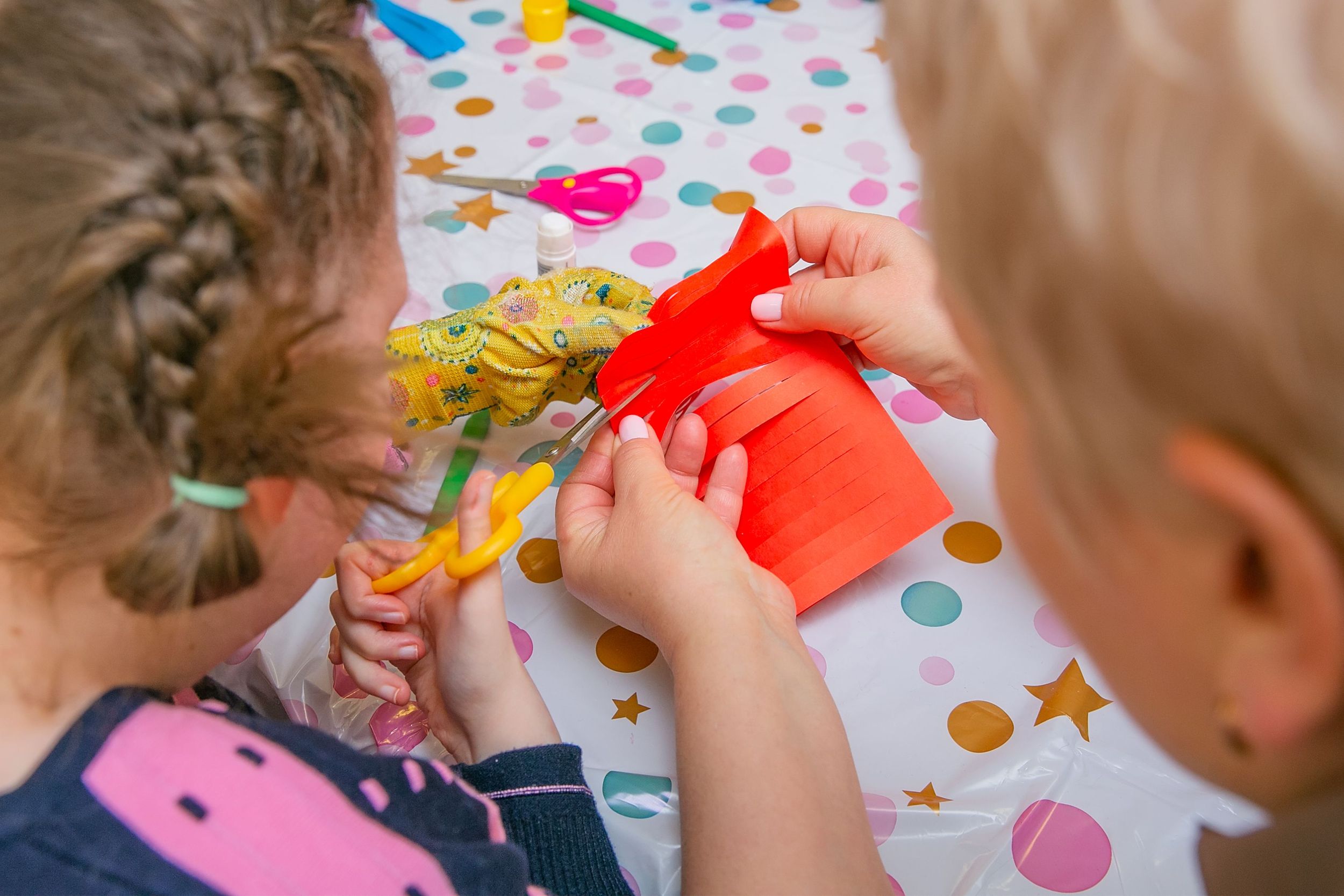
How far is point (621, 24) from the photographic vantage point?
3.79 ft

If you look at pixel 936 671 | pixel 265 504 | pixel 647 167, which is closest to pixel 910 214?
pixel 647 167

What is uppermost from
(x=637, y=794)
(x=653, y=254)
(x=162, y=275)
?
(x=162, y=275)

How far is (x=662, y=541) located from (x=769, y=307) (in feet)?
0.64

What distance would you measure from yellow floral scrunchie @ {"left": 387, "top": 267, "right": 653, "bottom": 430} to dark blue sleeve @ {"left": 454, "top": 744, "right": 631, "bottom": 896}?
26 cm

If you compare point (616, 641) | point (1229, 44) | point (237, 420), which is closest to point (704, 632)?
point (616, 641)

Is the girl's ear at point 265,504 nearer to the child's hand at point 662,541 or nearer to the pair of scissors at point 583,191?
the child's hand at point 662,541

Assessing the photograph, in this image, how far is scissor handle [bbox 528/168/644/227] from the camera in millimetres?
906

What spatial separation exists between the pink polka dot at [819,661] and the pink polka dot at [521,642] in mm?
192

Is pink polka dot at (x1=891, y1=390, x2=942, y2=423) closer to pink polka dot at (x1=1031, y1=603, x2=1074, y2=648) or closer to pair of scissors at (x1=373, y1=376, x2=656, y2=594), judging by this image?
pink polka dot at (x1=1031, y1=603, x2=1074, y2=648)

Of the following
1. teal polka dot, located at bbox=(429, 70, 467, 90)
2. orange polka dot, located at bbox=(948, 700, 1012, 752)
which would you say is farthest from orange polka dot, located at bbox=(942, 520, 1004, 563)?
teal polka dot, located at bbox=(429, 70, 467, 90)

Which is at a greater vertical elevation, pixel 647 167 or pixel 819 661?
pixel 647 167

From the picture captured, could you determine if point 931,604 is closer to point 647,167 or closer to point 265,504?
point 265,504

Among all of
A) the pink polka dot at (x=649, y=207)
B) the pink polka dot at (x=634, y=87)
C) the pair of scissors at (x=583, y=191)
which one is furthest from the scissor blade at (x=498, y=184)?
the pink polka dot at (x=634, y=87)

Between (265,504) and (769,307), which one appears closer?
(265,504)
